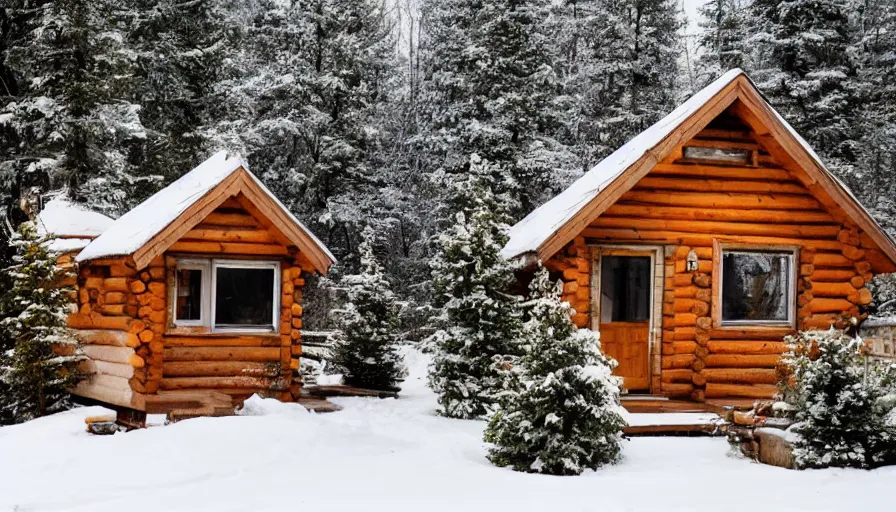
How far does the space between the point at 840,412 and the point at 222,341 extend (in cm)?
929

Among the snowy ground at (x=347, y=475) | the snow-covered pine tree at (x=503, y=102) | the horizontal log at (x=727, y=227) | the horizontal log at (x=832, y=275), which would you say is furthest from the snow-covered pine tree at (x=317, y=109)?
the snowy ground at (x=347, y=475)

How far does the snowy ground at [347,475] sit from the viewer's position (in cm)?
819

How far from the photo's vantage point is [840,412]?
9.58 m

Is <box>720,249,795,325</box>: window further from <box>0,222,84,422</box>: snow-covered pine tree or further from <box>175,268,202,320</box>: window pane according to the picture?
<box>0,222,84,422</box>: snow-covered pine tree

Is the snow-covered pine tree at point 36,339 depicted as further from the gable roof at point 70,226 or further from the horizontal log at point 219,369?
the horizontal log at point 219,369

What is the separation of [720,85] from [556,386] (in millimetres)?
6453

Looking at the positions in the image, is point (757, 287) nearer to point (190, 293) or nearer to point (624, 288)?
point (624, 288)

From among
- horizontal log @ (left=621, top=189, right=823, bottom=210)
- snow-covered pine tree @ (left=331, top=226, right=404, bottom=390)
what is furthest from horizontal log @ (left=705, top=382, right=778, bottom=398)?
snow-covered pine tree @ (left=331, top=226, right=404, bottom=390)

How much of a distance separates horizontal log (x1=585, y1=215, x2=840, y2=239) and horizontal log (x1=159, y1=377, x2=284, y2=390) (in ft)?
19.6

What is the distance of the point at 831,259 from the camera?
1479 centimetres

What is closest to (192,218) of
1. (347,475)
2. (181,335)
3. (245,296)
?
(181,335)

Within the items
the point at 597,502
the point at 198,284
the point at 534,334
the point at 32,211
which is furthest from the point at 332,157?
the point at 597,502

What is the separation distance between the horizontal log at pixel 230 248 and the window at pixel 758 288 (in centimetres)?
756

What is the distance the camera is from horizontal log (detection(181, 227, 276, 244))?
13.9 m
